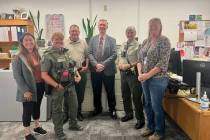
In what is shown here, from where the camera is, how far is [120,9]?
5.14 meters

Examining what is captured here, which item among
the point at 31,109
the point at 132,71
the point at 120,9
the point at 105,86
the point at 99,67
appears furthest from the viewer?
the point at 120,9

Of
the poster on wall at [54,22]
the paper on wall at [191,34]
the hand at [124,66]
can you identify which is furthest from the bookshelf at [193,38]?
the poster on wall at [54,22]

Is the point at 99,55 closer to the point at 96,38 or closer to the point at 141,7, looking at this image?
the point at 96,38

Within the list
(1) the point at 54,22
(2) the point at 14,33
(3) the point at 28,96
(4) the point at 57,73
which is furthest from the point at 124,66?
(2) the point at 14,33

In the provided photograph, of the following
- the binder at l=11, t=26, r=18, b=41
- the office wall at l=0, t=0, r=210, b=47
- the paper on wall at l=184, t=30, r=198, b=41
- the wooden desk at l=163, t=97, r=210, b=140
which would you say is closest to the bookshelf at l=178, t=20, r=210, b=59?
the paper on wall at l=184, t=30, r=198, b=41

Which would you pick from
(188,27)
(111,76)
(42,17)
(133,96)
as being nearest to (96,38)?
(111,76)

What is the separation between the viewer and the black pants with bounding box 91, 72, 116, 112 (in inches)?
152

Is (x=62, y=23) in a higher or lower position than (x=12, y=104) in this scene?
higher

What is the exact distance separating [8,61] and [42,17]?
1.16m

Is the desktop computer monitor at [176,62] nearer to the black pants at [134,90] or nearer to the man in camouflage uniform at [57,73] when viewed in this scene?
the black pants at [134,90]

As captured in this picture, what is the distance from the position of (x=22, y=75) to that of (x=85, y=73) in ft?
3.62

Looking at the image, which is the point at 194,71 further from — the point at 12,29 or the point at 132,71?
the point at 12,29

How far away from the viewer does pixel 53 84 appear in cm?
294

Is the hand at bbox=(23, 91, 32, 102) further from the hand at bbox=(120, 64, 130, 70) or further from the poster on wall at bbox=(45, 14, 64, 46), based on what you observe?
the poster on wall at bbox=(45, 14, 64, 46)
